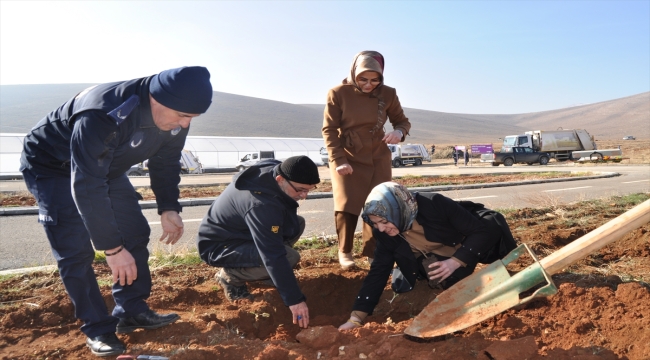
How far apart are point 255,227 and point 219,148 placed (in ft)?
116

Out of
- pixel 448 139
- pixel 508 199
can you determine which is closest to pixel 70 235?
pixel 508 199

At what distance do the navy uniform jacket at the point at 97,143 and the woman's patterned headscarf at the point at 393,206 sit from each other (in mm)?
1232

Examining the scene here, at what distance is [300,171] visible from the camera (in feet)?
10.9

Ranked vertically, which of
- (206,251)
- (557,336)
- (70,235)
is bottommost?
(557,336)

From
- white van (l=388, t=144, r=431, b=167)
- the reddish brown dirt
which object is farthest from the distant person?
white van (l=388, t=144, r=431, b=167)

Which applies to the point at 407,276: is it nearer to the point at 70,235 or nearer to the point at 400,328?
the point at 400,328

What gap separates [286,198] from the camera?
3.48 m

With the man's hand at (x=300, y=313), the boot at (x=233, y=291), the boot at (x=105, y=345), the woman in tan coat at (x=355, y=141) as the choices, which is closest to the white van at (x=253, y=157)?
the woman in tan coat at (x=355, y=141)

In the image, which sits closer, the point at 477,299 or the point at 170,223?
the point at 477,299

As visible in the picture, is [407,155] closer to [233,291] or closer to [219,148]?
[219,148]

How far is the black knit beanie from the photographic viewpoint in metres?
3.34

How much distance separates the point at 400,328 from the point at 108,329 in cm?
167

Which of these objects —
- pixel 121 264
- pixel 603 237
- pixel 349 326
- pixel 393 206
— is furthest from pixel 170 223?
pixel 603 237

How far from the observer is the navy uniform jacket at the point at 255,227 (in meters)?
3.21
